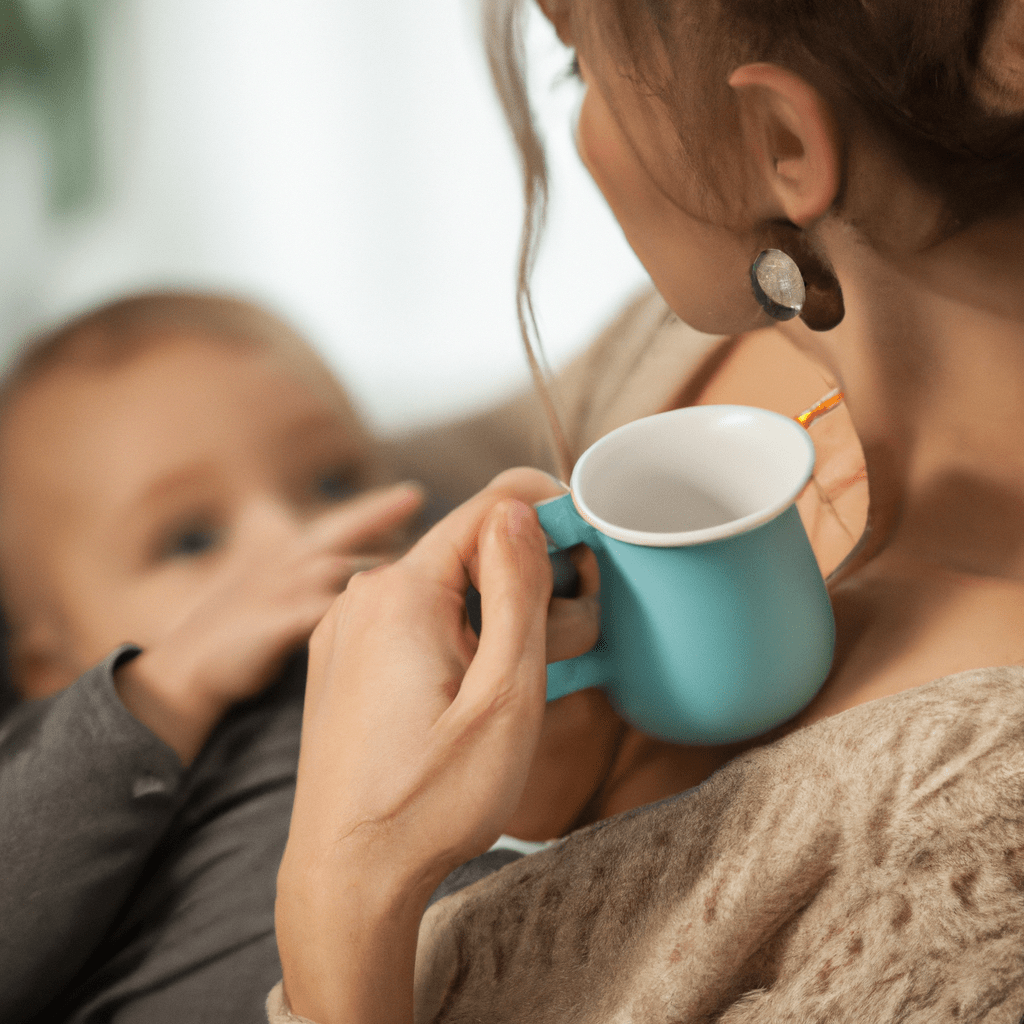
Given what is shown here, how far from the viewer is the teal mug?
421 millimetres

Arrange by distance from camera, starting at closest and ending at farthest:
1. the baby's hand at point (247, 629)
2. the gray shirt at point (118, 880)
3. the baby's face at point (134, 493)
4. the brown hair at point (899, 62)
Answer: the brown hair at point (899, 62) → the gray shirt at point (118, 880) → the baby's hand at point (247, 629) → the baby's face at point (134, 493)

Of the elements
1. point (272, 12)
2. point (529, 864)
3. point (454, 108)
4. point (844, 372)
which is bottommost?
point (529, 864)

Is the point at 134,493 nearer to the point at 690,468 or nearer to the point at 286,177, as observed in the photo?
the point at 286,177

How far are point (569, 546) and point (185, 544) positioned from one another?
540 millimetres

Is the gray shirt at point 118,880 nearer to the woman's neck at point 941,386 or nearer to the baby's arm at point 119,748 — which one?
the baby's arm at point 119,748

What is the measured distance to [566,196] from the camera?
2.85ft

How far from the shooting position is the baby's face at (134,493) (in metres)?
0.87

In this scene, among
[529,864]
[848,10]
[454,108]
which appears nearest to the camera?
[848,10]

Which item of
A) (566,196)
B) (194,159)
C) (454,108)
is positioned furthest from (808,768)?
(194,159)

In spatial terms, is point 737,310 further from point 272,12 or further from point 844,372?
point 272,12

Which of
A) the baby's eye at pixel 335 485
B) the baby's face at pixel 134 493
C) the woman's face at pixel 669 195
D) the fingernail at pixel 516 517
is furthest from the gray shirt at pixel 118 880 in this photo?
the woman's face at pixel 669 195

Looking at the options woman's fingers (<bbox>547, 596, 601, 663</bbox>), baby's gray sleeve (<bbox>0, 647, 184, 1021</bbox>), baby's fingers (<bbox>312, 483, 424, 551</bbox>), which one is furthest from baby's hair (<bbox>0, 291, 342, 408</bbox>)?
woman's fingers (<bbox>547, 596, 601, 663</bbox>)

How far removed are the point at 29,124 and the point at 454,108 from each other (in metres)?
0.50

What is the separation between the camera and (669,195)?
53 centimetres
